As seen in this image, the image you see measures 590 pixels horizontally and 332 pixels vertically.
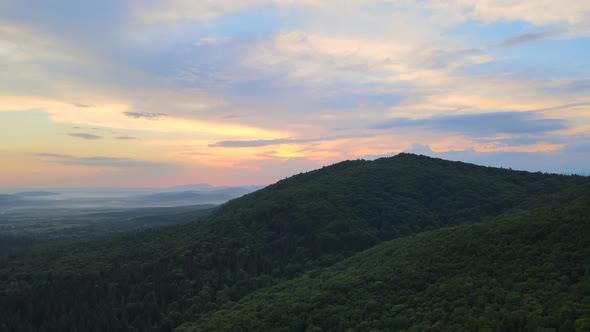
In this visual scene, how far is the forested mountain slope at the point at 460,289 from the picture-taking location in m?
31.3

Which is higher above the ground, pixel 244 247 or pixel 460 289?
pixel 460 289

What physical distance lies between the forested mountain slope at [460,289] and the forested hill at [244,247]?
1540 centimetres

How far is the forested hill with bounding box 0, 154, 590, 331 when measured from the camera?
67250 millimetres

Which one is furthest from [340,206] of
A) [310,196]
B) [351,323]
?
[351,323]

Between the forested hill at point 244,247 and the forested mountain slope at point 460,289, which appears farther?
the forested hill at point 244,247

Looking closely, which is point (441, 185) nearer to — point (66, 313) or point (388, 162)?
point (388, 162)

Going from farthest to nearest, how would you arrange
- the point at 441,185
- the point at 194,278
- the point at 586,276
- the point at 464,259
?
the point at 441,185 → the point at 194,278 → the point at 464,259 → the point at 586,276

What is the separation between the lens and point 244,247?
281ft

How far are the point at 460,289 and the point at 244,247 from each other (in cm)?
5512

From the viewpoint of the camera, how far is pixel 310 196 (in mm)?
106000

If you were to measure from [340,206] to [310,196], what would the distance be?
10.3m

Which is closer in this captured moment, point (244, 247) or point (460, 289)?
point (460, 289)

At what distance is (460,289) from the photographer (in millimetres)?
39406

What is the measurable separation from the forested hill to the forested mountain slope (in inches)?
606
